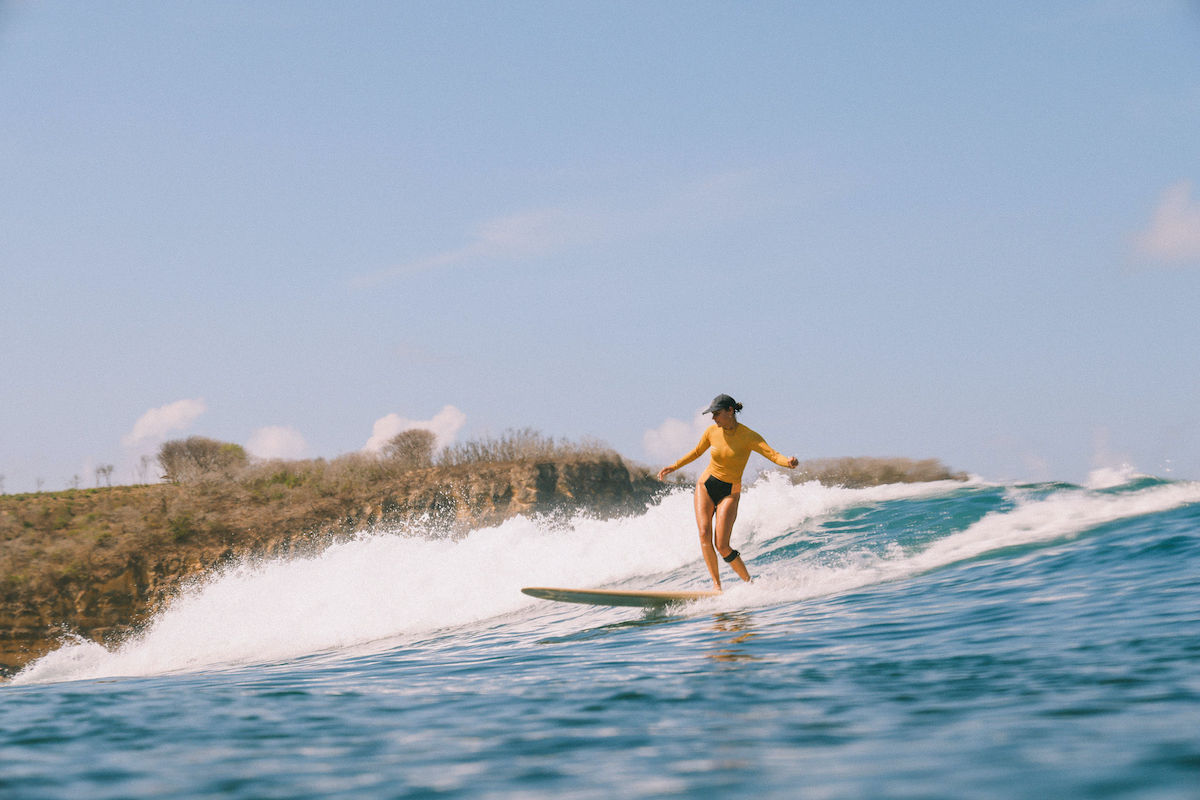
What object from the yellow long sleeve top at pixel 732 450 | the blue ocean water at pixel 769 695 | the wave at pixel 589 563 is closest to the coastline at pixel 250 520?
the wave at pixel 589 563

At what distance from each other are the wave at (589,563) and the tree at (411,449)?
25.5 feet

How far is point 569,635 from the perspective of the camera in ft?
29.1

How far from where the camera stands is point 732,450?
9.99 metres

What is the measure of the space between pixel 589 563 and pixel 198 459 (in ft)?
87.9

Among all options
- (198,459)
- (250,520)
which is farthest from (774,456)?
(198,459)

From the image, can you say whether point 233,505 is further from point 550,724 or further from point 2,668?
point 550,724

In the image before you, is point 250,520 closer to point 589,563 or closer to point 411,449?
point 411,449

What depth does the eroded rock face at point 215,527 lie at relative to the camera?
2214 centimetres

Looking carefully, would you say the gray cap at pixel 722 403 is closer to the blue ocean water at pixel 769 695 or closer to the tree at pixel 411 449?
the blue ocean water at pixel 769 695

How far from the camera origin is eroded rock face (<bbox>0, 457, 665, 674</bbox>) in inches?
872

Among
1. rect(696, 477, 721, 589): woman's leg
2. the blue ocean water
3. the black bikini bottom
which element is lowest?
the blue ocean water

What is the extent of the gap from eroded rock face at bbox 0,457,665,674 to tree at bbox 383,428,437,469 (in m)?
1.27

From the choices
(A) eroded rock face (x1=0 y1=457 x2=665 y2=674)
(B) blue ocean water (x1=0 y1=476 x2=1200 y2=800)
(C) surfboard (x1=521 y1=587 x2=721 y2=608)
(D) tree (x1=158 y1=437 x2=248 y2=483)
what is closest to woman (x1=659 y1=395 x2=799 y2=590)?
(C) surfboard (x1=521 y1=587 x2=721 y2=608)

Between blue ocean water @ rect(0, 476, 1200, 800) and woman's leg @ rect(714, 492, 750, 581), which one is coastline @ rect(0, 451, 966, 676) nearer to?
blue ocean water @ rect(0, 476, 1200, 800)
